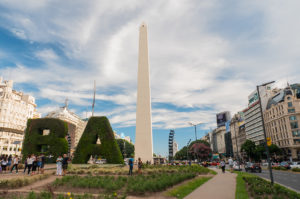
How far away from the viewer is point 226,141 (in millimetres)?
126062

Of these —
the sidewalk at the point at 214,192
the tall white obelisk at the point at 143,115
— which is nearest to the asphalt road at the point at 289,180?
the sidewalk at the point at 214,192

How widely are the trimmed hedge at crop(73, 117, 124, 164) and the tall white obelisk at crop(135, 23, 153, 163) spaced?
7448mm

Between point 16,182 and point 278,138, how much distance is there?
254ft

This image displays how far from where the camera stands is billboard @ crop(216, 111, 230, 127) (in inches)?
5379

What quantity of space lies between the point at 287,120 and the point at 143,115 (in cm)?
5466

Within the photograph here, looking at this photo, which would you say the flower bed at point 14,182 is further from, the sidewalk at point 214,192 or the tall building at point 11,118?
the tall building at point 11,118

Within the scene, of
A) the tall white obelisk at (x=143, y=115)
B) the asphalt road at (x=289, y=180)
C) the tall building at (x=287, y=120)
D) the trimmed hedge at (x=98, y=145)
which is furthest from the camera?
the tall building at (x=287, y=120)

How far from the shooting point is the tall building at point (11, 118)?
71688mm

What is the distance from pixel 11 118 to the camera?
78.1 meters

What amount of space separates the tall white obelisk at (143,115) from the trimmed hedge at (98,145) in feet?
24.4

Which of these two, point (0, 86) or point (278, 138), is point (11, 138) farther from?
point (278, 138)

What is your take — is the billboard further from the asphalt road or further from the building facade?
the asphalt road

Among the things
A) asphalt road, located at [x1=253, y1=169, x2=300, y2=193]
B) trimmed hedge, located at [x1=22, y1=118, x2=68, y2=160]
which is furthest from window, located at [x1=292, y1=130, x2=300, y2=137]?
trimmed hedge, located at [x1=22, y1=118, x2=68, y2=160]

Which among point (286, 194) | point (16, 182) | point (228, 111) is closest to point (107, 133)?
point (16, 182)
